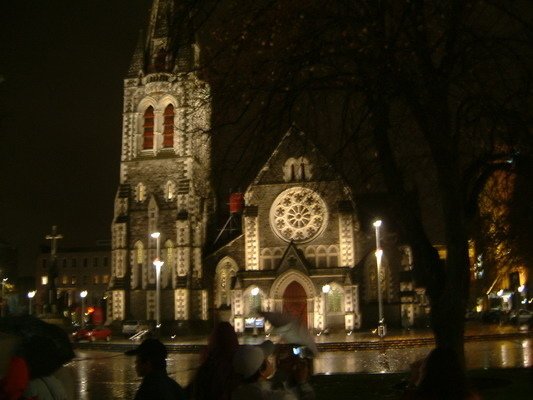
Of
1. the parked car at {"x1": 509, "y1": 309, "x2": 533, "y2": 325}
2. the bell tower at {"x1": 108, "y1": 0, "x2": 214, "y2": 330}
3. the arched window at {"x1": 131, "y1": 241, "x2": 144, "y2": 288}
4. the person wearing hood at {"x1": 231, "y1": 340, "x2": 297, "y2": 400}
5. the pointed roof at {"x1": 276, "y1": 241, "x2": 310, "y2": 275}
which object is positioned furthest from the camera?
the arched window at {"x1": 131, "y1": 241, "x2": 144, "y2": 288}

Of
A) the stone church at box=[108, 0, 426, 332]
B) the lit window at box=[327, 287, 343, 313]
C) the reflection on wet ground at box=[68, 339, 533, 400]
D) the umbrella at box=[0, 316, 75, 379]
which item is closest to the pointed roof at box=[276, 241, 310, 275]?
the stone church at box=[108, 0, 426, 332]

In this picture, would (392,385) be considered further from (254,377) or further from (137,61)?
(137,61)

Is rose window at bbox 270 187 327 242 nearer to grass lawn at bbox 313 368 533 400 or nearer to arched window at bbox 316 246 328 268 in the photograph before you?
arched window at bbox 316 246 328 268

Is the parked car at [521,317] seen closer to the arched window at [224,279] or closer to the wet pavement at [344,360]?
the wet pavement at [344,360]

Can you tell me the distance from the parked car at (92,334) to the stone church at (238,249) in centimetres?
541

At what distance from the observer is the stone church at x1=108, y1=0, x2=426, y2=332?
Answer: 5022 cm

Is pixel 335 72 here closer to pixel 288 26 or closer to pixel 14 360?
pixel 288 26

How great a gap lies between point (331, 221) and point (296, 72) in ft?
127

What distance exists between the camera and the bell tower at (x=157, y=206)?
51812 mm

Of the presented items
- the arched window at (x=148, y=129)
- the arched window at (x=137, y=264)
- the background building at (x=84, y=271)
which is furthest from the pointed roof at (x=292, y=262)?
the background building at (x=84, y=271)

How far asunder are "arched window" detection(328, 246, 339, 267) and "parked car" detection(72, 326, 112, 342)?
638 inches

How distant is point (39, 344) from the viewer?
220 inches

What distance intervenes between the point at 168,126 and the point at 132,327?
16331 mm

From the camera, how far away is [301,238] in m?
52.0
